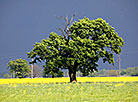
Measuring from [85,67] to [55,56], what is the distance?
5672 mm

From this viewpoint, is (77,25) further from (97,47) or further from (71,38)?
(97,47)

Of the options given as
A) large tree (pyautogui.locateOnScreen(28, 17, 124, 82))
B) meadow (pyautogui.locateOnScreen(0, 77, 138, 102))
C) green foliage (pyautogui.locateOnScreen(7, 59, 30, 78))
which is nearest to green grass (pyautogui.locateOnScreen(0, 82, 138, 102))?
meadow (pyautogui.locateOnScreen(0, 77, 138, 102))

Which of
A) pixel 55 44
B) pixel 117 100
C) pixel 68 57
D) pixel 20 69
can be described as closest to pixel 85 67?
pixel 68 57

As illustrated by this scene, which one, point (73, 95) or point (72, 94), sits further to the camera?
point (72, 94)

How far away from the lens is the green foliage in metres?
110

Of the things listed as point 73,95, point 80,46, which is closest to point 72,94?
point 73,95

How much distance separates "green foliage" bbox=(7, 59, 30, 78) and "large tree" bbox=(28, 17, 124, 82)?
203 feet

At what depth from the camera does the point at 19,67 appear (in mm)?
112125

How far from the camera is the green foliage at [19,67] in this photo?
10975 cm

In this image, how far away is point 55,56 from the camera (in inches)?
1919

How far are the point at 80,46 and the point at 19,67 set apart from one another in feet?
231

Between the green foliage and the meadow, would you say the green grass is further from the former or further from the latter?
the green foliage

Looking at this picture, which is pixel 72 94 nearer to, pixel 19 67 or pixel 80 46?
pixel 80 46

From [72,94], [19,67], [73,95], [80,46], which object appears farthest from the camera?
[19,67]
